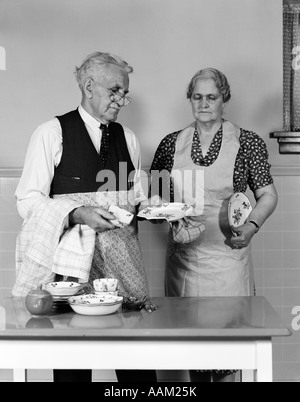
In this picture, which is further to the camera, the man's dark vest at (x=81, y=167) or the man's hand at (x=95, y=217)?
the man's dark vest at (x=81, y=167)

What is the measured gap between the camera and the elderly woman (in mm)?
3789

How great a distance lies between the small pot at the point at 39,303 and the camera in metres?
2.73

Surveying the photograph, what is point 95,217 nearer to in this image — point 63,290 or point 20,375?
point 63,290

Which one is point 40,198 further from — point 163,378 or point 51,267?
point 163,378

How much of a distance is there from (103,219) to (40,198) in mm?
313

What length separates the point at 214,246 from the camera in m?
3.85

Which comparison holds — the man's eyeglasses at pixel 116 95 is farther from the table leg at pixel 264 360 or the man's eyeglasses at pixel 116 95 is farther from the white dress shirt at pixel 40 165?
the table leg at pixel 264 360

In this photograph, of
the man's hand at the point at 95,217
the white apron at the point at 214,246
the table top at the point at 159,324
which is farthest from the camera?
the white apron at the point at 214,246

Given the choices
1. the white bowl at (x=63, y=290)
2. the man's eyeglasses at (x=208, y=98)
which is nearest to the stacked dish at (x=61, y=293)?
the white bowl at (x=63, y=290)

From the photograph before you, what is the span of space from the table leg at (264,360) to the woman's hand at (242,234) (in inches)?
46.2

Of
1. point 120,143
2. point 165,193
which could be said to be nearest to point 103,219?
point 120,143

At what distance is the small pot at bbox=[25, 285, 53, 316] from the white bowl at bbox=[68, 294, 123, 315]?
10cm

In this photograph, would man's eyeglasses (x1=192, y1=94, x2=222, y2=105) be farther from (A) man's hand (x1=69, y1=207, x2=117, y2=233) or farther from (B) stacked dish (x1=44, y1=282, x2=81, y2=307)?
(B) stacked dish (x1=44, y1=282, x2=81, y2=307)

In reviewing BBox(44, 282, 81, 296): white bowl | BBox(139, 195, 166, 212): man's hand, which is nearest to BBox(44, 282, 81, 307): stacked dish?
BBox(44, 282, 81, 296): white bowl
